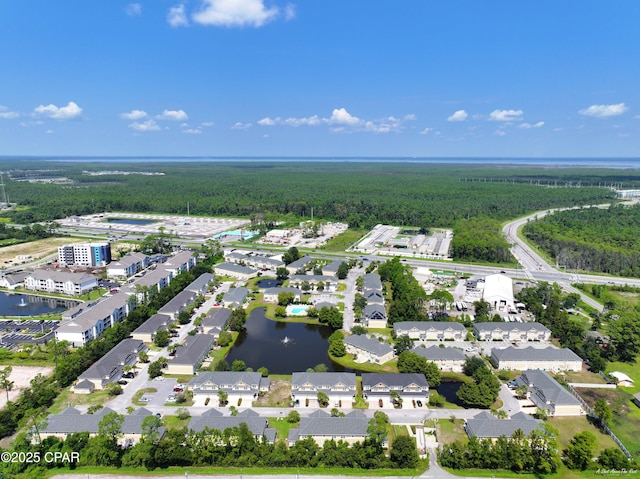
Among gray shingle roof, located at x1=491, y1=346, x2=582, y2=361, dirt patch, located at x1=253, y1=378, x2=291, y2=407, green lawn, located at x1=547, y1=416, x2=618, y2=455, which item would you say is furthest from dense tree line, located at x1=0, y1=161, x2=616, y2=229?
green lawn, located at x1=547, y1=416, x2=618, y2=455

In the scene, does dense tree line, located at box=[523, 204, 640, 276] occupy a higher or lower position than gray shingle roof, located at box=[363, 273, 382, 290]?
higher

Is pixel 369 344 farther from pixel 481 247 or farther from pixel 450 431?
pixel 481 247

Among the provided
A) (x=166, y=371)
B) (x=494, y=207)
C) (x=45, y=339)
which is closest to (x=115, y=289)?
(x=45, y=339)

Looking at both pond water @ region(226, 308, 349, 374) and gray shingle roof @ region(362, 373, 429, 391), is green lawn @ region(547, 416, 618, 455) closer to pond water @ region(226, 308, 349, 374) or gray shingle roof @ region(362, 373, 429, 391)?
gray shingle roof @ region(362, 373, 429, 391)

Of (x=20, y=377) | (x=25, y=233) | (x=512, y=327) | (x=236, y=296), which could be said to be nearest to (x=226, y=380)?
(x=20, y=377)

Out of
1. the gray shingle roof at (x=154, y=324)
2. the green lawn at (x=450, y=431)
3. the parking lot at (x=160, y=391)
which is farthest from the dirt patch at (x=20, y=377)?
the green lawn at (x=450, y=431)

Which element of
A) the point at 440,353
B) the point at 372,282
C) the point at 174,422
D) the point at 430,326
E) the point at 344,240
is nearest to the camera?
the point at 174,422
